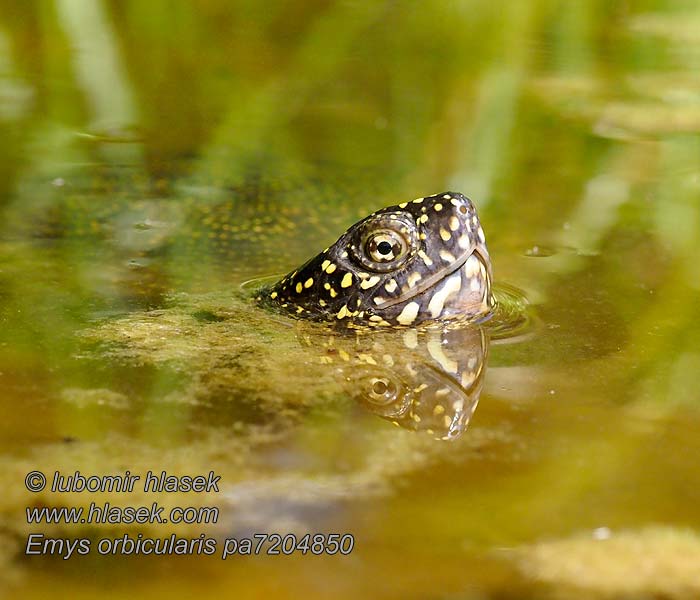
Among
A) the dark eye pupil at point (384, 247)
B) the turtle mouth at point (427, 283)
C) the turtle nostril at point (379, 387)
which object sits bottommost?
the turtle nostril at point (379, 387)

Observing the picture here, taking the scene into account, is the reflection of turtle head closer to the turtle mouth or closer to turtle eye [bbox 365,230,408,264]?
the turtle mouth

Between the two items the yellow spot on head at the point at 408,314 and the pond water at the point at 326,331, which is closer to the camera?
the pond water at the point at 326,331

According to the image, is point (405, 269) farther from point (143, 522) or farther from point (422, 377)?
point (143, 522)

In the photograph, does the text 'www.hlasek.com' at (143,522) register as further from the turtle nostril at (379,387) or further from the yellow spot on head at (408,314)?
the yellow spot on head at (408,314)

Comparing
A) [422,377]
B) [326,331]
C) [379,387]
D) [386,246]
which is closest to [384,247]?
[386,246]

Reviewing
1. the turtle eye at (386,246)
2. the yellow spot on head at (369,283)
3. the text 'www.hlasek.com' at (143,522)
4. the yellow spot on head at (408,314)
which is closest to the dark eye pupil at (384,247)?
the turtle eye at (386,246)

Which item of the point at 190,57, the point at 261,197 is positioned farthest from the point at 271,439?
the point at 190,57

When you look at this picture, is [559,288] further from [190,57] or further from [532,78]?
[190,57]

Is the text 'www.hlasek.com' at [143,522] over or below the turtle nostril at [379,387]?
over
